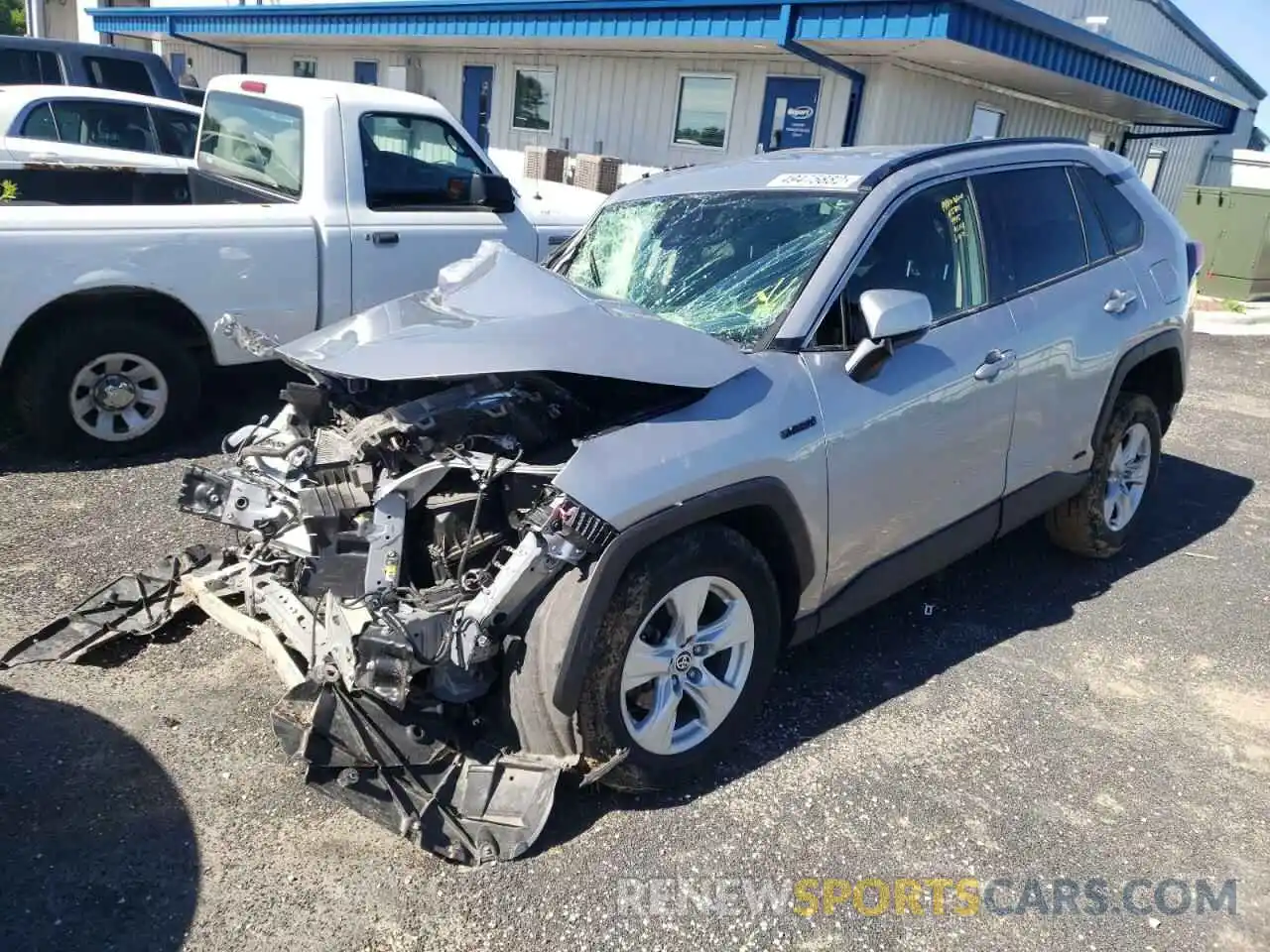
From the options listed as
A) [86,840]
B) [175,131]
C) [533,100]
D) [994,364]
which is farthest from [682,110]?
[86,840]

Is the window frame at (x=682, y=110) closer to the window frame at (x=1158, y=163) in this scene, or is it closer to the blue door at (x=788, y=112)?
the blue door at (x=788, y=112)

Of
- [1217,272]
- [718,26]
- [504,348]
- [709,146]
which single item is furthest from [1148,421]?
[1217,272]

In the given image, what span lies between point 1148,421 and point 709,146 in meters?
9.32

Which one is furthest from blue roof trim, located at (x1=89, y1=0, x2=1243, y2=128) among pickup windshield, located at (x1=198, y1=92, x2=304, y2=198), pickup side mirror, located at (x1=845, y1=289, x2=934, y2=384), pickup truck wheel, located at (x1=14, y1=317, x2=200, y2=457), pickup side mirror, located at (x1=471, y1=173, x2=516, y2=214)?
pickup truck wheel, located at (x1=14, y1=317, x2=200, y2=457)

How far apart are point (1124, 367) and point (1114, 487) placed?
67 centimetres

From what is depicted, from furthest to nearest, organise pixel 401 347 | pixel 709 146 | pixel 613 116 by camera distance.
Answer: pixel 613 116 → pixel 709 146 → pixel 401 347

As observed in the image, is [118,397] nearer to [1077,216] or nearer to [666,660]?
[666,660]

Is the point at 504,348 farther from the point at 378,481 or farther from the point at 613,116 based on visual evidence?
the point at 613,116

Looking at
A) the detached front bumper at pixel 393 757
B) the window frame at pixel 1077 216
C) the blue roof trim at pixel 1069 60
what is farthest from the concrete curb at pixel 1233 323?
the detached front bumper at pixel 393 757

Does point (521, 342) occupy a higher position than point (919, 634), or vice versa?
point (521, 342)

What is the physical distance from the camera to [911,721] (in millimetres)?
3629

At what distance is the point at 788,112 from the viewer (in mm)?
12453

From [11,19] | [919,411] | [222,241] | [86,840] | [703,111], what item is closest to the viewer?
[86,840]

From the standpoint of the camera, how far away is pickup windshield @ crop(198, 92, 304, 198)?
6.06m
